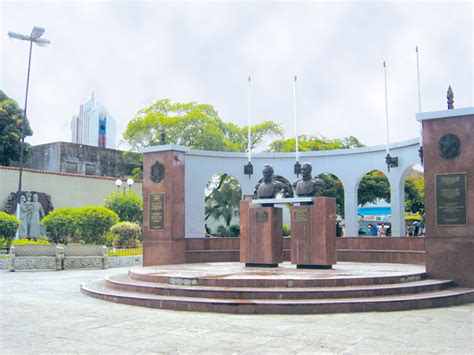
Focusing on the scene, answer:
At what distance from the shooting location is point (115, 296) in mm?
8961

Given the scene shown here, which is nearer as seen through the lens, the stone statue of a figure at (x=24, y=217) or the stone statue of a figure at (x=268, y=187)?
the stone statue of a figure at (x=268, y=187)

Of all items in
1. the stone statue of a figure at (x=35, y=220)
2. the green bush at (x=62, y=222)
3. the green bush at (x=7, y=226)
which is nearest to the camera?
the green bush at (x=7, y=226)

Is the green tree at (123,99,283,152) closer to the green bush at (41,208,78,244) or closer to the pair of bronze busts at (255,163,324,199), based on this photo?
the green bush at (41,208,78,244)

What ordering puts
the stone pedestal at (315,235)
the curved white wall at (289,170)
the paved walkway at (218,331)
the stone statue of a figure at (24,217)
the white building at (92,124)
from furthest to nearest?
the white building at (92,124), the stone statue of a figure at (24,217), the curved white wall at (289,170), the stone pedestal at (315,235), the paved walkway at (218,331)

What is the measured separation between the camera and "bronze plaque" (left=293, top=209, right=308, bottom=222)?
36.7 ft

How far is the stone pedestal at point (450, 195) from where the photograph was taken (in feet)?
32.9

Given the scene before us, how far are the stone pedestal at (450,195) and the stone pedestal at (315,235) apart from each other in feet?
6.38

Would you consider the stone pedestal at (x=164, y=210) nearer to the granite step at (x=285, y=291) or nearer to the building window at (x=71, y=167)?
the granite step at (x=285, y=291)

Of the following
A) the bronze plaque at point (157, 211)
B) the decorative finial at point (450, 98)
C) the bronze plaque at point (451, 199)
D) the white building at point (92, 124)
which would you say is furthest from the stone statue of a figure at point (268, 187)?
the white building at point (92, 124)

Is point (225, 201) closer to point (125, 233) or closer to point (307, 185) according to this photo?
point (125, 233)

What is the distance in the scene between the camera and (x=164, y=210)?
548 inches

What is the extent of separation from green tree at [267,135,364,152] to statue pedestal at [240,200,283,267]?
17.3m

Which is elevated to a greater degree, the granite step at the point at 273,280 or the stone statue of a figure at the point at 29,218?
the stone statue of a figure at the point at 29,218

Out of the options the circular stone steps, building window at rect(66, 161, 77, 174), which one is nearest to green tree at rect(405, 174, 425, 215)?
the circular stone steps
